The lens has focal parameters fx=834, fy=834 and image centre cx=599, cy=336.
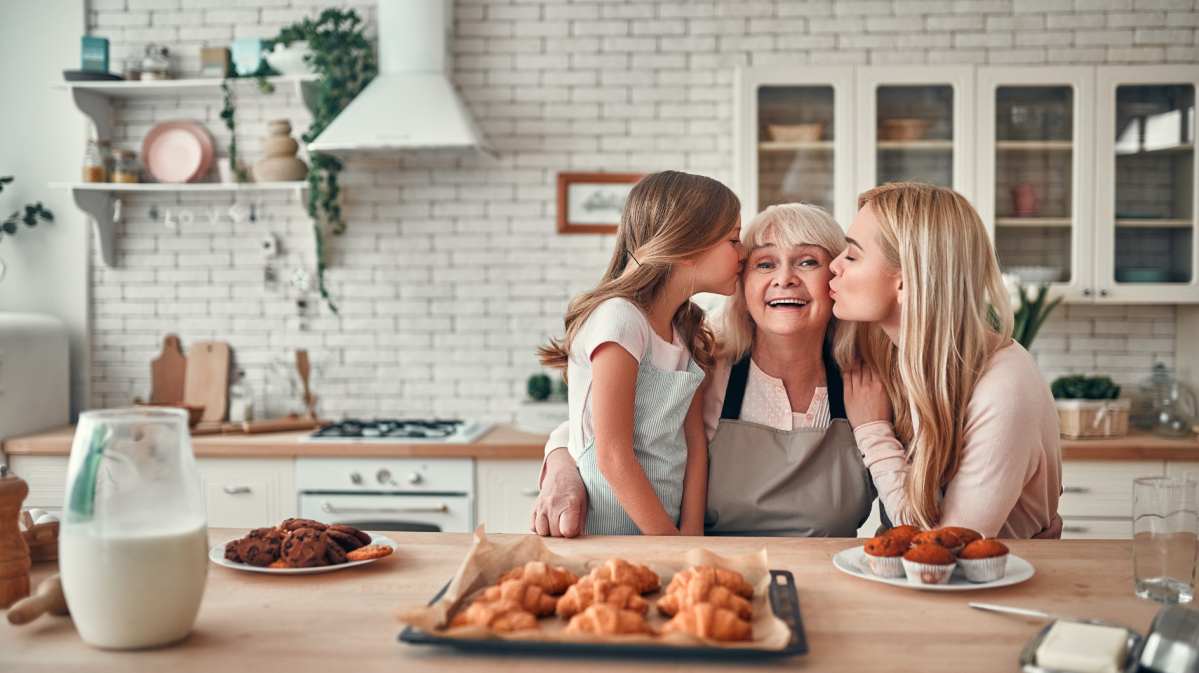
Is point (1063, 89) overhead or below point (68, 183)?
overhead

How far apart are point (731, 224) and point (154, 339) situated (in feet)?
10.2

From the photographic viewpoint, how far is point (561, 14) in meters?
3.76

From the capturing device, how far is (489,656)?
0.95 m

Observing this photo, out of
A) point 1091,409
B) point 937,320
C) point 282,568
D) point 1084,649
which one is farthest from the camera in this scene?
point 1091,409

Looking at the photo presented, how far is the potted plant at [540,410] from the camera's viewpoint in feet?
11.3

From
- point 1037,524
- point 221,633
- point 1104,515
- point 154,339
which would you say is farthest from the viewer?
point 154,339

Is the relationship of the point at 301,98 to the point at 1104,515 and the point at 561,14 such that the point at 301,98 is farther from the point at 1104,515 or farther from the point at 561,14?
the point at 1104,515

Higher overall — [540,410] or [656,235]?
[656,235]

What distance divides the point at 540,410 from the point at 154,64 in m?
2.29

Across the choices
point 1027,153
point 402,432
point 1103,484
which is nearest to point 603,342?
point 402,432

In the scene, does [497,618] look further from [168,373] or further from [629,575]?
[168,373]

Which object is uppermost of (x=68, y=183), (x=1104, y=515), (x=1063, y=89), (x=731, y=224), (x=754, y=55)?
(x=754, y=55)

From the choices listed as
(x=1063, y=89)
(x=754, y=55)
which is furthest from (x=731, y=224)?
(x=1063, y=89)

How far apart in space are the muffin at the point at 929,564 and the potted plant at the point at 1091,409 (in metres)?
2.49
